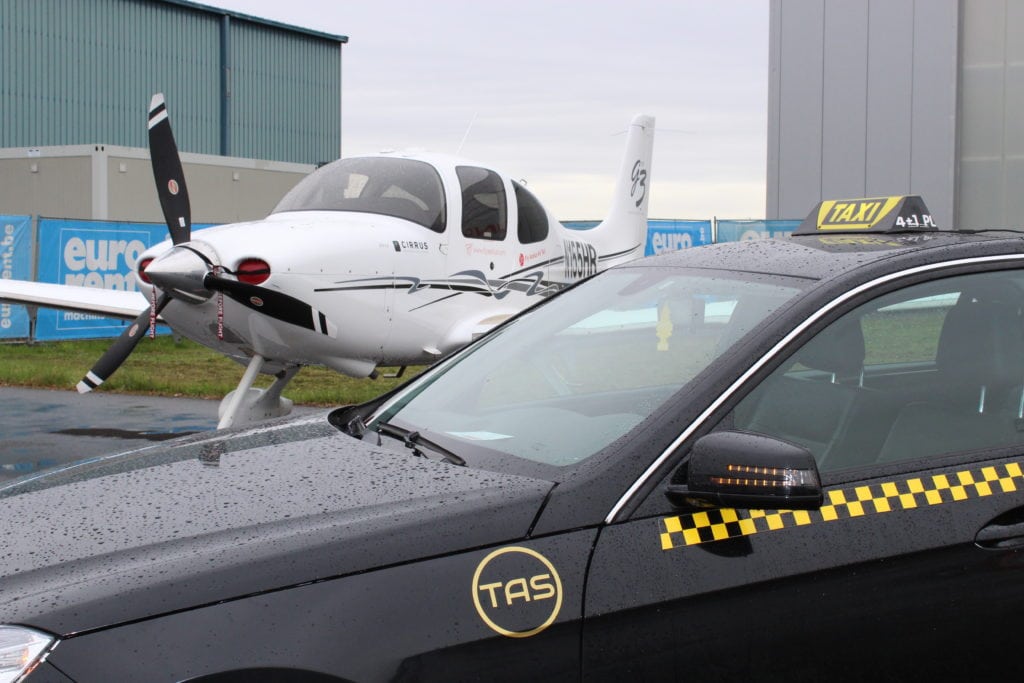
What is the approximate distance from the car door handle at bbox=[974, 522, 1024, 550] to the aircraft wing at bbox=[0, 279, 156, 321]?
403 inches

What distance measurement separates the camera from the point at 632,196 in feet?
52.6

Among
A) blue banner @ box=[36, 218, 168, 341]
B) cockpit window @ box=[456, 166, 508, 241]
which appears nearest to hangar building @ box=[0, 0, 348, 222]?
blue banner @ box=[36, 218, 168, 341]

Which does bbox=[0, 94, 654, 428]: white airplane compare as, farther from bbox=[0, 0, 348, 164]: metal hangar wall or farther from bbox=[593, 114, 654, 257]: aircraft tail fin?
bbox=[0, 0, 348, 164]: metal hangar wall

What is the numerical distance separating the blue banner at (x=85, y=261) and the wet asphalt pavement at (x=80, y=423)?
6792mm

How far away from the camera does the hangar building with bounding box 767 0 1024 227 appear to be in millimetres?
24766

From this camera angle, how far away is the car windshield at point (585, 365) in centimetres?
312

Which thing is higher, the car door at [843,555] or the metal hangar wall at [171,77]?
the metal hangar wall at [171,77]

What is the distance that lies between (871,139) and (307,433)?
23928mm

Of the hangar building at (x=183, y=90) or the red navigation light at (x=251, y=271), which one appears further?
the hangar building at (x=183, y=90)

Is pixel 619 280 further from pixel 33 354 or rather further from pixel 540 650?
pixel 33 354

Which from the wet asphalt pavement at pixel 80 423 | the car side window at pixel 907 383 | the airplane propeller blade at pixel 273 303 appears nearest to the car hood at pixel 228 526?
the car side window at pixel 907 383

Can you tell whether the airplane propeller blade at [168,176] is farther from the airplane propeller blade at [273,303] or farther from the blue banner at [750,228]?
the blue banner at [750,228]

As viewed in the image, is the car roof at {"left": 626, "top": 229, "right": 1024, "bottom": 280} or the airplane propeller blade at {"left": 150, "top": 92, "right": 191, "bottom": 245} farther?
the airplane propeller blade at {"left": 150, "top": 92, "right": 191, "bottom": 245}

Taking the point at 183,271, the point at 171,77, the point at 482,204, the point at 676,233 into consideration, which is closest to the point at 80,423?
the point at 183,271
